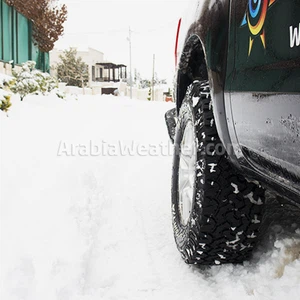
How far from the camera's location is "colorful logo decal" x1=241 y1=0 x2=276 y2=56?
102cm

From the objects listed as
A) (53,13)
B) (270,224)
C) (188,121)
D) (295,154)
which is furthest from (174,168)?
(53,13)

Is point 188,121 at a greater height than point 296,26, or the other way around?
point 296,26

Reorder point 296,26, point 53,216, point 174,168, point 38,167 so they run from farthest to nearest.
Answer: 1. point 38,167
2. point 53,216
3. point 174,168
4. point 296,26

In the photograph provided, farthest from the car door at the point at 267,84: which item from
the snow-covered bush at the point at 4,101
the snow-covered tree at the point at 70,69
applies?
the snow-covered tree at the point at 70,69

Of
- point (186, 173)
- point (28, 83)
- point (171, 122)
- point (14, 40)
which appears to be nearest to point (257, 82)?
point (186, 173)

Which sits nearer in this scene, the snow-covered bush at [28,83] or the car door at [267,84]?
the car door at [267,84]

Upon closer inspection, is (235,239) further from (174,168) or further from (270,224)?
(174,168)

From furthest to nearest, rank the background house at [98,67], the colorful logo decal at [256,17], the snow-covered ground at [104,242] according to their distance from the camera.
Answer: the background house at [98,67] < the snow-covered ground at [104,242] < the colorful logo decal at [256,17]

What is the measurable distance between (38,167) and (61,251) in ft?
5.10

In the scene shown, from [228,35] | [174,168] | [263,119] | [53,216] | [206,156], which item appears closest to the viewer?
[263,119]

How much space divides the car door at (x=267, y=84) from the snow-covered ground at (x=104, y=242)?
0.68 m

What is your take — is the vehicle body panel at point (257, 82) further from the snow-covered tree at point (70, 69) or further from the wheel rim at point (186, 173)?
the snow-covered tree at point (70, 69)

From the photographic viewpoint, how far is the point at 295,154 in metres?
0.92

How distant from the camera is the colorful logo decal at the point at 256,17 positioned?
102 centimetres
